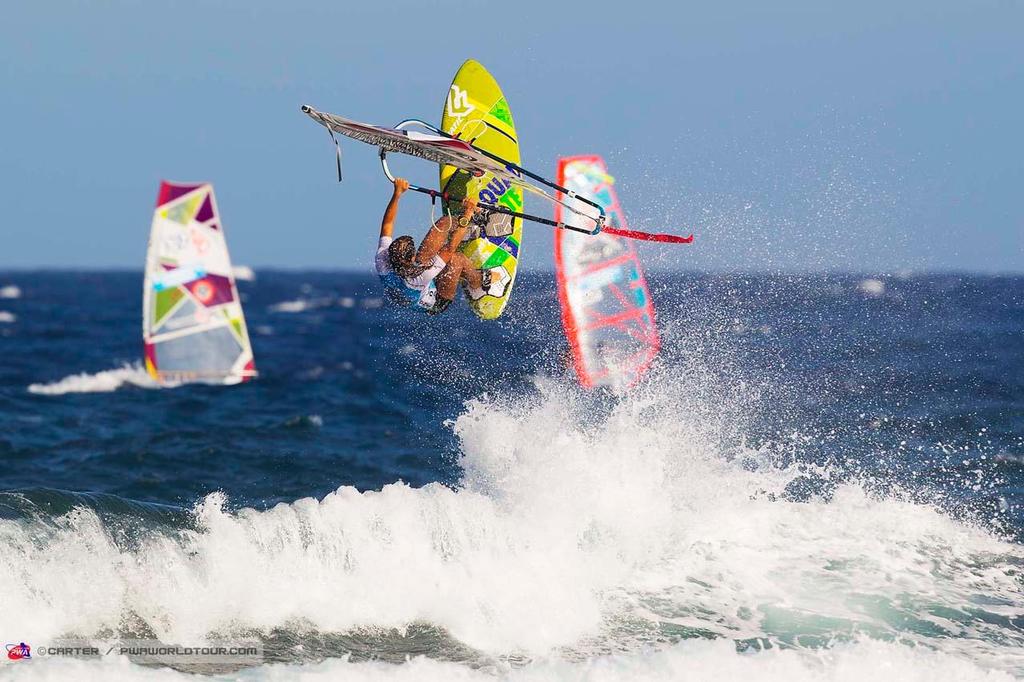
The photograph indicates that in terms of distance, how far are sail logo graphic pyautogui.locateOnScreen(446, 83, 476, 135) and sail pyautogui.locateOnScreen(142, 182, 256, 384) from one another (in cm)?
784

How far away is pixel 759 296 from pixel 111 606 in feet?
51.0

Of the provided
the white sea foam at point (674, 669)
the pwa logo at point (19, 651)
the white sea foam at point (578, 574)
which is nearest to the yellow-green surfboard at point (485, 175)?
the white sea foam at point (578, 574)

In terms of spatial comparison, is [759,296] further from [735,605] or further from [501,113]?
[735,605]

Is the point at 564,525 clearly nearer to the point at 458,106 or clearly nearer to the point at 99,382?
the point at 458,106

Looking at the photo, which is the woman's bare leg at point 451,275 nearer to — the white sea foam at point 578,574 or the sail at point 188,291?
the white sea foam at point 578,574

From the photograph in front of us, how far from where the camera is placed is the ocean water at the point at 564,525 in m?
6.84

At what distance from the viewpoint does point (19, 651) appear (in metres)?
6.26

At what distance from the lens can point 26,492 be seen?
7930 millimetres

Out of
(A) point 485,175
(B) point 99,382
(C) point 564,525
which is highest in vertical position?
(A) point 485,175

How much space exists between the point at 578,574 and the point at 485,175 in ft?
12.5

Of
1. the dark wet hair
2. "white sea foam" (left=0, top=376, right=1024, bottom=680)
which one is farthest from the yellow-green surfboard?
"white sea foam" (left=0, top=376, right=1024, bottom=680)

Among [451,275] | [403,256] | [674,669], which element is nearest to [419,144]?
[403,256]

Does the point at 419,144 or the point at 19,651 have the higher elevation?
the point at 419,144

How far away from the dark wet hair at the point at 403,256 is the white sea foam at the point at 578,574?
69.0 inches
